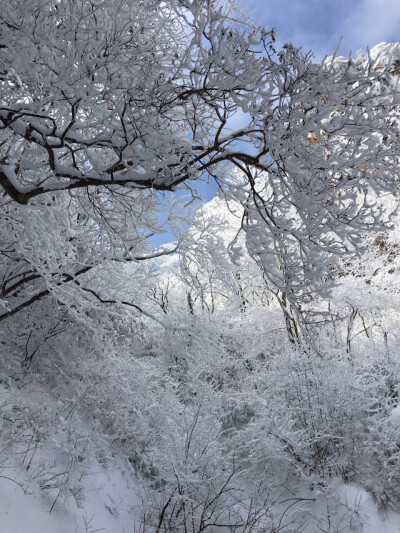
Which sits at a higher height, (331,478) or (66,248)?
(66,248)

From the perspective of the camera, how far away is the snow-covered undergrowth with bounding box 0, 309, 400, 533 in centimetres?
435

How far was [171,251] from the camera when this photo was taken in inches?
284

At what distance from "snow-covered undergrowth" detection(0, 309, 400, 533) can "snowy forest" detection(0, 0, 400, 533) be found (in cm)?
3

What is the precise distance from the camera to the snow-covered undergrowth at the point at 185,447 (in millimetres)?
4352

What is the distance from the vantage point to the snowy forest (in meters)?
2.39

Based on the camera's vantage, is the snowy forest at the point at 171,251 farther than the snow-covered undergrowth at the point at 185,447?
No

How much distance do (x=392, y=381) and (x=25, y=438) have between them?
6322 millimetres

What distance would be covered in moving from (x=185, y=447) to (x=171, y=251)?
11.2ft

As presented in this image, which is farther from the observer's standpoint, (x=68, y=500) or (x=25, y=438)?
(x=25, y=438)

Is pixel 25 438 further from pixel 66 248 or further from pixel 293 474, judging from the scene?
pixel 293 474

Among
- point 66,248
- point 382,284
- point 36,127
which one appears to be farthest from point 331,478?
point 382,284

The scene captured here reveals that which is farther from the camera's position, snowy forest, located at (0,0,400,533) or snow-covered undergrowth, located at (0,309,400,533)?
snow-covered undergrowth, located at (0,309,400,533)

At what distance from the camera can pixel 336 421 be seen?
20.8 feet

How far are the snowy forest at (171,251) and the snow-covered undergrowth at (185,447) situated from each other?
3cm
